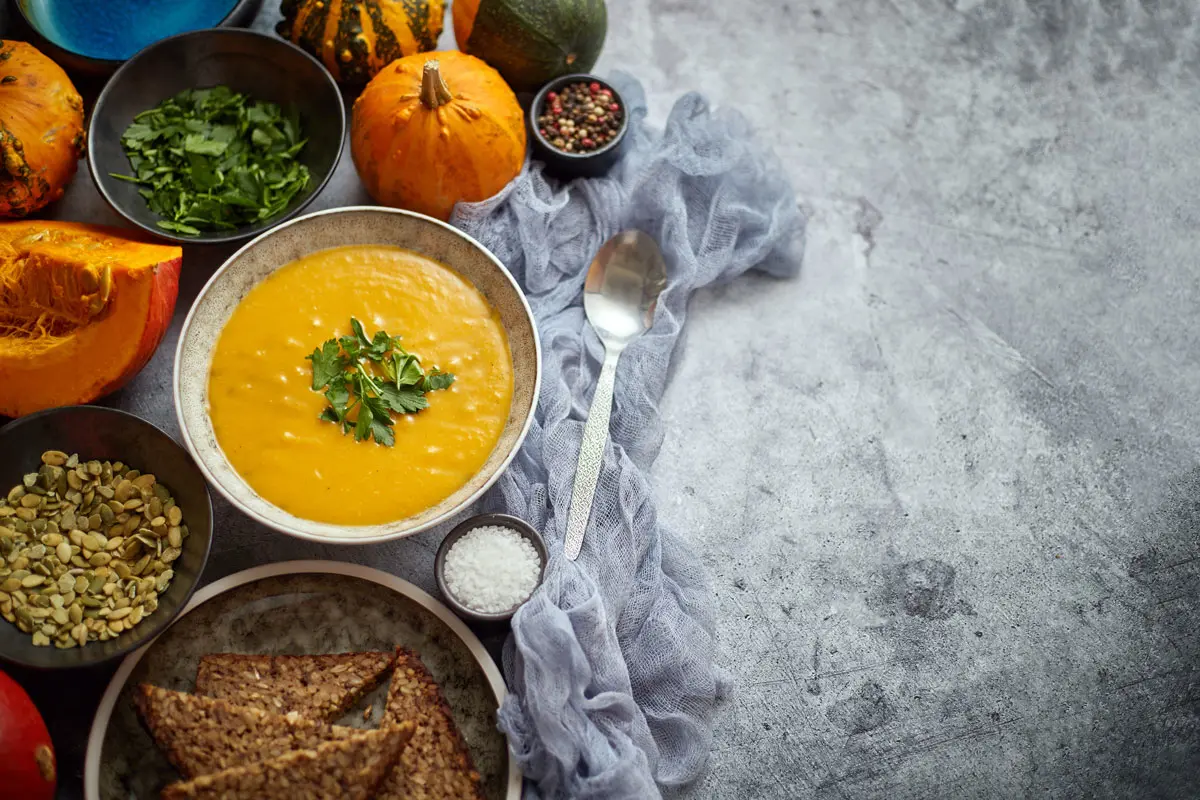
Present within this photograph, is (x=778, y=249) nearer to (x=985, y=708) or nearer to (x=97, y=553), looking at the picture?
(x=985, y=708)

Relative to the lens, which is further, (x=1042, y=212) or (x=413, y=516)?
(x=1042, y=212)

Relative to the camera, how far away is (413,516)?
2180 mm

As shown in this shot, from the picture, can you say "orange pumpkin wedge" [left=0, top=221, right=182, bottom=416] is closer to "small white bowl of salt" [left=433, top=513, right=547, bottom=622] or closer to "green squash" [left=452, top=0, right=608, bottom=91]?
"small white bowl of salt" [left=433, top=513, right=547, bottom=622]

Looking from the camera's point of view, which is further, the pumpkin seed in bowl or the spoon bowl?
the spoon bowl

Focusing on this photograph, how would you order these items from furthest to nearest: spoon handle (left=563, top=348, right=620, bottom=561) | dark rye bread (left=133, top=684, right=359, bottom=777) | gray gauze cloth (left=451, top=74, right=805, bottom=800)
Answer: spoon handle (left=563, top=348, right=620, bottom=561), gray gauze cloth (left=451, top=74, right=805, bottom=800), dark rye bread (left=133, top=684, right=359, bottom=777)

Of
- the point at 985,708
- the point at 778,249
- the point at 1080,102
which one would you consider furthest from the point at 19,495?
the point at 1080,102

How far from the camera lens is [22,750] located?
1.90 meters

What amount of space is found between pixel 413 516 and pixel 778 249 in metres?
1.24

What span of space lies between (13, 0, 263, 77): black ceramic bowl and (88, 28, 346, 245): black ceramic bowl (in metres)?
0.10

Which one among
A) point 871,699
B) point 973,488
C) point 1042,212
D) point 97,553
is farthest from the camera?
point 1042,212

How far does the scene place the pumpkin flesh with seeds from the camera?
Result: 2596mm

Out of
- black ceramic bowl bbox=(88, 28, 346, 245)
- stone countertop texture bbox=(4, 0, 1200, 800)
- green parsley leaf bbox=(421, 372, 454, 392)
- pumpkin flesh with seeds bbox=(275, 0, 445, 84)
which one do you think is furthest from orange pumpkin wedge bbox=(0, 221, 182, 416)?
pumpkin flesh with seeds bbox=(275, 0, 445, 84)

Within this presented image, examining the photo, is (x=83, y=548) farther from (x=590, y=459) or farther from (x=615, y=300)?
(x=615, y=300)

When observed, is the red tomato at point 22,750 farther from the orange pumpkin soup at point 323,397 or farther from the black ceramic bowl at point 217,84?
the black ceramic bowl at point 217,84
